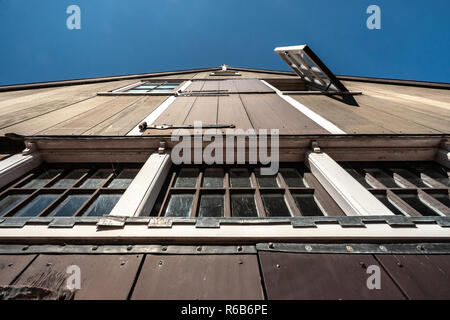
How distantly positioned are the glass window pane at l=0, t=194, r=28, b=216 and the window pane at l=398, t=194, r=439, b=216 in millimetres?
5241

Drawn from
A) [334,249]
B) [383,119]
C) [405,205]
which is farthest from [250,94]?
[334,249]

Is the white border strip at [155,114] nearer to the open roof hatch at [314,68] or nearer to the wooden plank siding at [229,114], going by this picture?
the wooden plank siding at [229,114]

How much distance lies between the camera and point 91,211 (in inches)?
83.6

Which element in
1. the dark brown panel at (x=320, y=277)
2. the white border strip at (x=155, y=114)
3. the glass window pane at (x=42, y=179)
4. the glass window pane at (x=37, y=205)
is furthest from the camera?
the white border strip at (x=155, y=114)

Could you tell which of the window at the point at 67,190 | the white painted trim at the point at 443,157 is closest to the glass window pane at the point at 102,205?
the window at the point at 67,190

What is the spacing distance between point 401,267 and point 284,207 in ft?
3.64

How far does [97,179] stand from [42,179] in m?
0.85

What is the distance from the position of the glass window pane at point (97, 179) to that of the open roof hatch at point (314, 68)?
615 centimetres

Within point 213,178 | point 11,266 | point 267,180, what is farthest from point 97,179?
point 267,180

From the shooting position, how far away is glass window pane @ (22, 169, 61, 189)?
2508 millimetres

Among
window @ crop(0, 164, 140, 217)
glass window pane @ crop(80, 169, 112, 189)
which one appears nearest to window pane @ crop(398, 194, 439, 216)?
window @ crop(0, 164, 140, 217)

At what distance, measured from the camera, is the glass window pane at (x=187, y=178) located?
2.57m

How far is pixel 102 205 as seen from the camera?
2.21 metres
